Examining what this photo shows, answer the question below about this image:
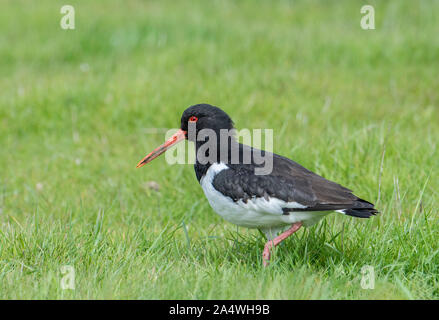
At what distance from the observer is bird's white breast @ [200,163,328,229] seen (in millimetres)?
3564

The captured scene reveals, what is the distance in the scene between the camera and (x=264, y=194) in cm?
359

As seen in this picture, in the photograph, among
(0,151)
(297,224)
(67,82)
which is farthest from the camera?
(67,82)

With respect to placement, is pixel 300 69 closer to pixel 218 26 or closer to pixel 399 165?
pixel 218 26

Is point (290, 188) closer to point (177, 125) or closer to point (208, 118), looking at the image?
point (208, 118)

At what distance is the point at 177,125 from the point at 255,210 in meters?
3.22

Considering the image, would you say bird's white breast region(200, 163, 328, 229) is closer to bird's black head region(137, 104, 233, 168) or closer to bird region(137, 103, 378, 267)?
bird region(137, 103, 378, 267)

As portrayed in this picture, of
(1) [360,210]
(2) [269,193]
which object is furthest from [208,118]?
(1) [360,210]

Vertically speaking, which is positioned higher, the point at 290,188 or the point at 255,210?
the point at 290,188

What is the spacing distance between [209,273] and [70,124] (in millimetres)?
3942

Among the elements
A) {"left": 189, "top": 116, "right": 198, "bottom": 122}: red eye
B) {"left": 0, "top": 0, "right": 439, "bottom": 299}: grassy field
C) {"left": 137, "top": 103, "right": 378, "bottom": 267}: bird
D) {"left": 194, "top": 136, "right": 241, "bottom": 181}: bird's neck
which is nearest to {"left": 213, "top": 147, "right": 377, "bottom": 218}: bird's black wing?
{"left": 137, "top": 103, "right": 378, "bottom": 267}: bird

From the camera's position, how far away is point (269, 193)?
3.58m

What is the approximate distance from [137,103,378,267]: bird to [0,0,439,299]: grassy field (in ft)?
0.83

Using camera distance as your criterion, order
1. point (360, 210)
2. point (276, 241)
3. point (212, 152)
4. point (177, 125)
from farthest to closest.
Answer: point (177, 125) → point (212, 152) → point (276, 241) → point (360, 210)
